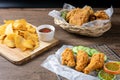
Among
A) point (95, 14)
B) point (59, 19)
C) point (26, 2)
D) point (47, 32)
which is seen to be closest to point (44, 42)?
point (47, 32)

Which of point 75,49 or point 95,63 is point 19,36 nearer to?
point 75,49

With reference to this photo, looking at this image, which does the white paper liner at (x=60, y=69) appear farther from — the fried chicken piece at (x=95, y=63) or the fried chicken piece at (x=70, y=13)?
the fried chicken piece at (x=70, y=13)

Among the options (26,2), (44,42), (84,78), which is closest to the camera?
(84,78)

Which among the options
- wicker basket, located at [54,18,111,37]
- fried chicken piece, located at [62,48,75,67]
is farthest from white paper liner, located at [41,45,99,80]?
wicker basket, located at [54,18,111,37]

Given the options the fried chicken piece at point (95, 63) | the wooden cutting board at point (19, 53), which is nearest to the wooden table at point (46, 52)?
A: the wooden cutting board at point (19, 53)

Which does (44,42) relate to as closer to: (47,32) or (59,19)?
(47,32)
